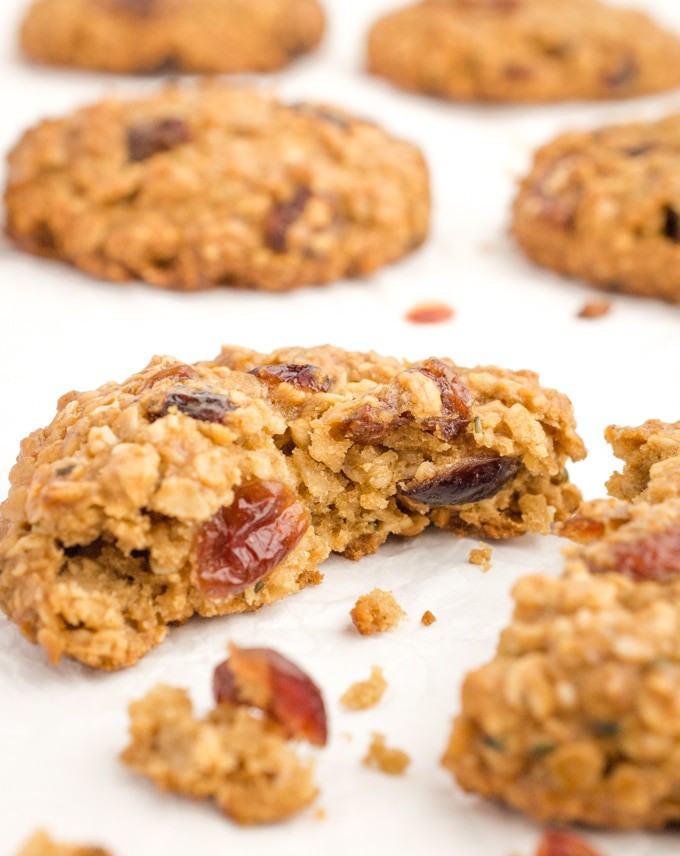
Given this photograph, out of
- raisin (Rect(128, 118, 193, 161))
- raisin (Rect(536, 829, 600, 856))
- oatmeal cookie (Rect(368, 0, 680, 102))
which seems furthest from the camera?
oatmeal cookie (Rect(368, 0, 680, 102))

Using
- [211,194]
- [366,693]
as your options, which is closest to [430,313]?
[211,194]

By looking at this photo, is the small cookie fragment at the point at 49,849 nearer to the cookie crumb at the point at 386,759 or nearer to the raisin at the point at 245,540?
the cookie crumb at the point at 386,759

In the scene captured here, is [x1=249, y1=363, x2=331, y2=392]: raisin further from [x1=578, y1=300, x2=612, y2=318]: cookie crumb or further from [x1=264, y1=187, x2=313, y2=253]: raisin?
[x1=578, y1=300, x2=612, y2=318]: cookie crumb

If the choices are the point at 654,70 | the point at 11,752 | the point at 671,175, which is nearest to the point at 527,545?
the point at 11,752

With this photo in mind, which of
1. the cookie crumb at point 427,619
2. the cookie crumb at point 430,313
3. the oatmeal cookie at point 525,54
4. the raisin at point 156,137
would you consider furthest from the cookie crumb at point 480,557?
the oatmeal cookie at point 525,54

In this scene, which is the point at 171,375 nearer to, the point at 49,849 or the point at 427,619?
the point at 427,619

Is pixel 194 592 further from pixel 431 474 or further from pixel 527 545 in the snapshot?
pixel 527 545

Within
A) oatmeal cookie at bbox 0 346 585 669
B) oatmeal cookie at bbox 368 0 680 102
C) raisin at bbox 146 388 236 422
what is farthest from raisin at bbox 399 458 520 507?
oatmeal cookie at bbox 368 0 680 102
